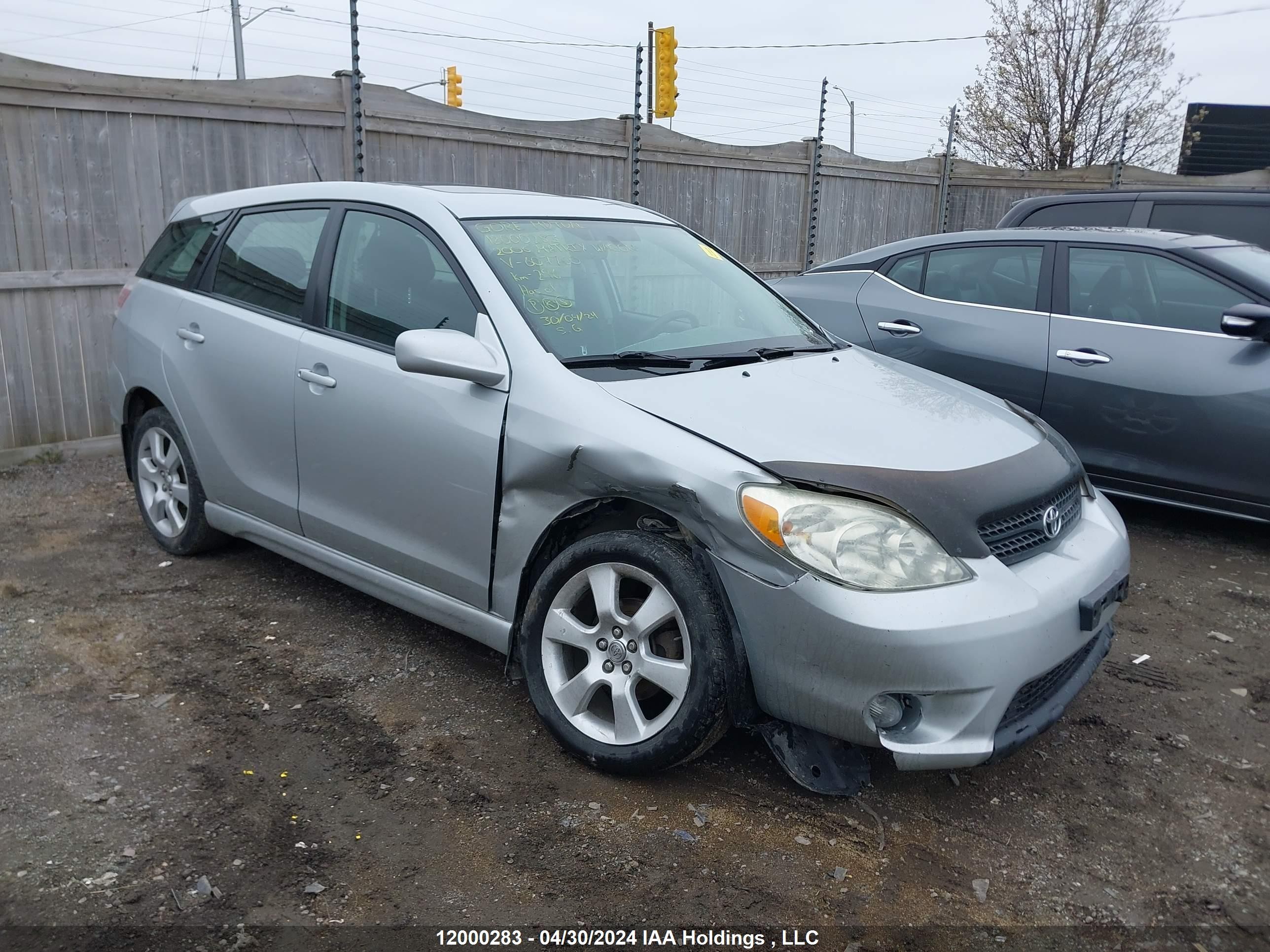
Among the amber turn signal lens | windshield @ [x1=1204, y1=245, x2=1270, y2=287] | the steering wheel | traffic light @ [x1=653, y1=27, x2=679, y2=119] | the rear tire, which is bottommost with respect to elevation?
the rear tire

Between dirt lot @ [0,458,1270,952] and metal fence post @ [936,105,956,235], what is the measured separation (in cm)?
1114

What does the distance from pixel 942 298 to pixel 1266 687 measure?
116 inches

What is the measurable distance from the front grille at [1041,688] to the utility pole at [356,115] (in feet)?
21.4

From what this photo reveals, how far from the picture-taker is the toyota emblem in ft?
10.0

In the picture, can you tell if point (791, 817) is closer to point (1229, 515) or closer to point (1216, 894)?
point (1216, 894)

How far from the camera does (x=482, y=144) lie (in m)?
8.59

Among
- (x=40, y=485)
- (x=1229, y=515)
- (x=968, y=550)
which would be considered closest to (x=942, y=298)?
(x=1229, y=515)

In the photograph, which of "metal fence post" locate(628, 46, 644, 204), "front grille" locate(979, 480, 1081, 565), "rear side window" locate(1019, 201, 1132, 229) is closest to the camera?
"front grille" locate(979, 480, 1081, 565)

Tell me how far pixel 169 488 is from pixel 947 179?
12.2 m

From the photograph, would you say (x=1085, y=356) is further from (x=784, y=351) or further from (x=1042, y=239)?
(x=784, y=351)

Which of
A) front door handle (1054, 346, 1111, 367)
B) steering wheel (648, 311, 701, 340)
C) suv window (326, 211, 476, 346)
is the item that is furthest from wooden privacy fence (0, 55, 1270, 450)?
front door handle (1054, 346, 1111, 367)

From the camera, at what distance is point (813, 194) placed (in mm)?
12047

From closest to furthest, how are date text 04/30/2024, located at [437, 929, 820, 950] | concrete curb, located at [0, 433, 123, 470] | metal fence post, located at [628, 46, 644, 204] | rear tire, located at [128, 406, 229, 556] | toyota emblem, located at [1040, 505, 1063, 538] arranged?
1. date text 04/30/2024, located at [437, 929, 820, 950]
2. toyota emblem, located at [1040, 505, 1063, 538]
3. rear tire, located at [128, 406, 229, 556]
4. concrete curb, located at [0, 433, 123, 470]
5. metal fence post, located at [628, 46, 644, 204]

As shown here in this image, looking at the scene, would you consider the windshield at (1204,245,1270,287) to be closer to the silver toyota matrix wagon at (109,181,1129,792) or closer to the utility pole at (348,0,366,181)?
the silver toyota matrix wagon at (109,181,1129,792)
